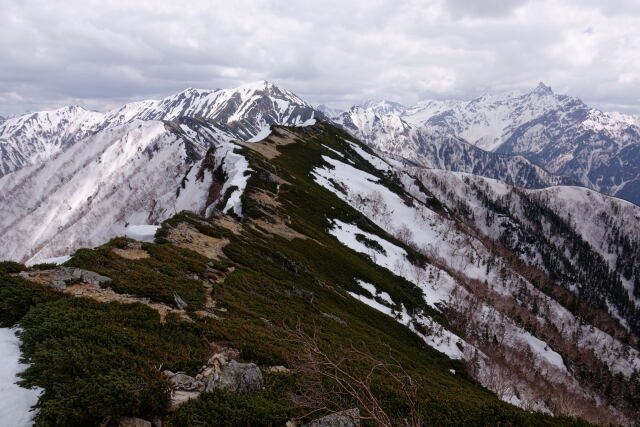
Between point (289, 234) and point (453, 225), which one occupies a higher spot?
point (289, 234)

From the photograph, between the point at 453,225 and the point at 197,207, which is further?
the point at 453,225

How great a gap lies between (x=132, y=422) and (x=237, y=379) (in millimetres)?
3343

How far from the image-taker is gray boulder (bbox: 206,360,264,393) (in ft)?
35.9

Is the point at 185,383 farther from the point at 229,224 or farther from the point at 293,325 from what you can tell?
the point at 229,224

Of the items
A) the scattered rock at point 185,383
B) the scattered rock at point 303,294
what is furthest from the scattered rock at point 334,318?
the scattered rock at point 185,383

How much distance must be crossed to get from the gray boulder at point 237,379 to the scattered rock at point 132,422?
2043 millimetres

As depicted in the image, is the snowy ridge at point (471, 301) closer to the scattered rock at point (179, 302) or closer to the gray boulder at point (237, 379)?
the scattered rock at point (179, 302)

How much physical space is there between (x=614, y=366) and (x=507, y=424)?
15971 cm

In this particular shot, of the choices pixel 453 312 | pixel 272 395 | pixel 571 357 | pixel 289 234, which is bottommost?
pixel 571 357

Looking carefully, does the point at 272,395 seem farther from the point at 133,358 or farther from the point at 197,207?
the point at 197,207

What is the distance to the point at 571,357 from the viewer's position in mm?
97375

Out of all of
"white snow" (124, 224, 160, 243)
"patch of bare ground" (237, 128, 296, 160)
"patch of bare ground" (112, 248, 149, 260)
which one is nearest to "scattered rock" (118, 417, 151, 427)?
"patch of bare ground" (112, 248, 149, 260)

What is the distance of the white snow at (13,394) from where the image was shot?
8.56 m

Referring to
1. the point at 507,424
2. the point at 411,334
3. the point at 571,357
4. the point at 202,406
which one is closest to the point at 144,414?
the point at 202,406
